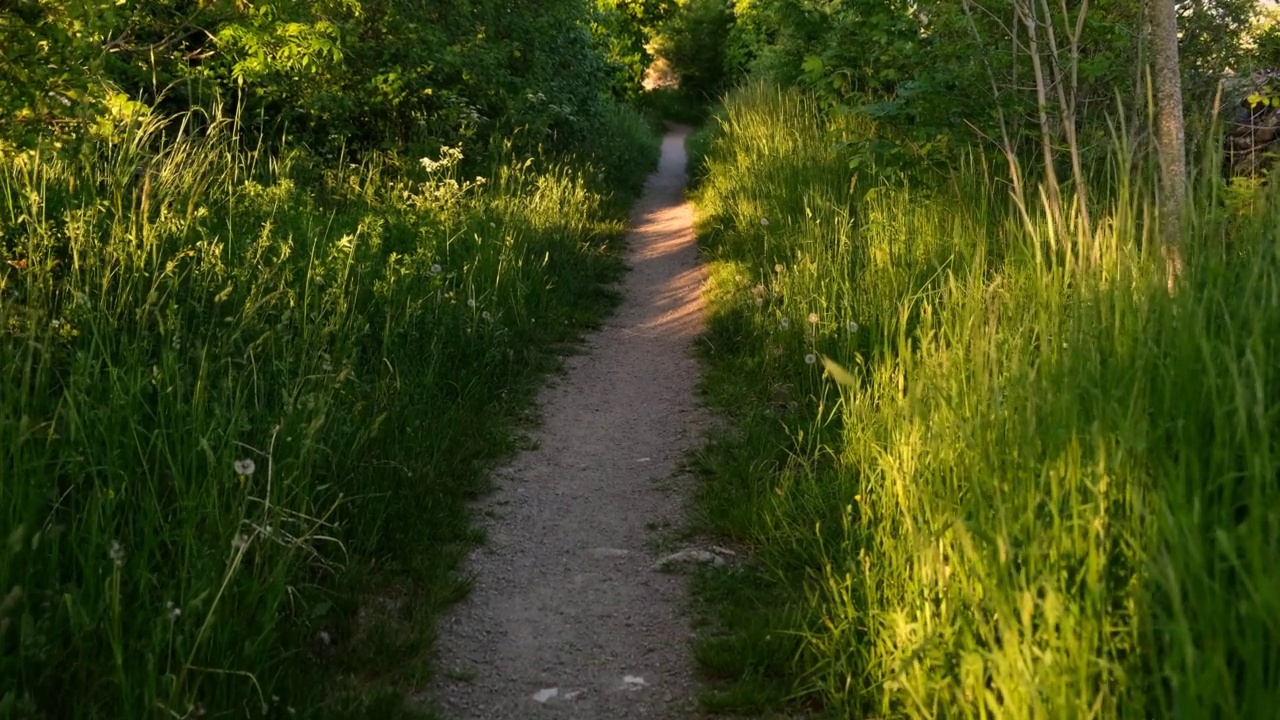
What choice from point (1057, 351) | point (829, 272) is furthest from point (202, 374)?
point (829, 272)

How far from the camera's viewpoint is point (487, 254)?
7707 millimetres

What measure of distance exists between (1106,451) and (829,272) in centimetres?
390

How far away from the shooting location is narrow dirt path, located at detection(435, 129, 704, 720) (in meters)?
3.51

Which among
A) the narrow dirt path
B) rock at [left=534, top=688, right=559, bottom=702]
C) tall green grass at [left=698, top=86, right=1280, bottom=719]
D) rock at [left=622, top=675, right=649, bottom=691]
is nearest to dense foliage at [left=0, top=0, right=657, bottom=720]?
the narrow dirt path

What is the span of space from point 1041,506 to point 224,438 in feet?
8.82

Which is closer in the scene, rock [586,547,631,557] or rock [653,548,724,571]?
rock [653,548,724,571]

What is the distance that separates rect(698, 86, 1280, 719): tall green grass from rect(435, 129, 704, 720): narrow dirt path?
0.28 metres

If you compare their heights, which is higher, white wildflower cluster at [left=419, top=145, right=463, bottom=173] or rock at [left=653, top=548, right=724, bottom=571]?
white wildflower cluster at [left=419, top=145, right=463, bottom=173]

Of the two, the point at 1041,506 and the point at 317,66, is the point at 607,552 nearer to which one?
the point at 1041,506

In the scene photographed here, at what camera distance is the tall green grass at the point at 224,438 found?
2.87m

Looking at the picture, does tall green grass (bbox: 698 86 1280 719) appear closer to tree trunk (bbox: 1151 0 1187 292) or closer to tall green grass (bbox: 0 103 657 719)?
tree trunk (bbox: 1151 0 1187 292)

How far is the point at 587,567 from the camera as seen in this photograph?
4.42 m

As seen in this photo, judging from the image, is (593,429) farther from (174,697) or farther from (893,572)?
(174,697)

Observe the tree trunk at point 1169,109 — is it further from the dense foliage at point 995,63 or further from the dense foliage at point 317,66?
the dense foliage at point 317,66
